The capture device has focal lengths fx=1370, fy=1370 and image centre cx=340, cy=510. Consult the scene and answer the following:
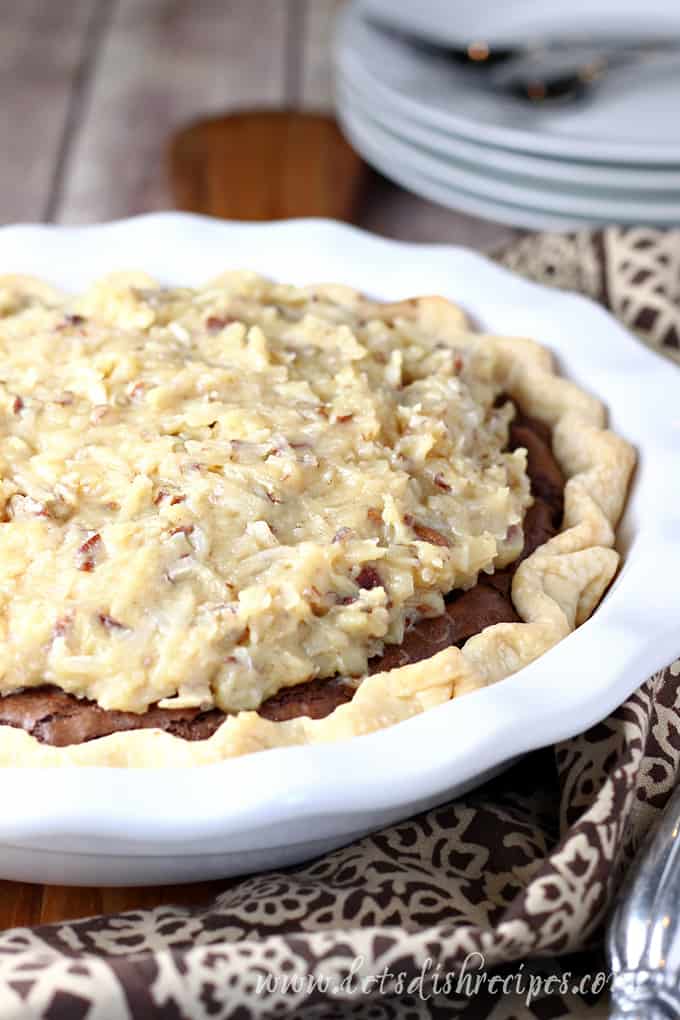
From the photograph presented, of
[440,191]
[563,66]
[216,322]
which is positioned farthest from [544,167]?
[216,322]

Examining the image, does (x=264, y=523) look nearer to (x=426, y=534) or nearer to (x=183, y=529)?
(x=183, y=529)

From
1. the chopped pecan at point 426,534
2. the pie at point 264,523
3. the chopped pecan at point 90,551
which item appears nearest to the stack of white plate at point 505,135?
the pie at point 264,523

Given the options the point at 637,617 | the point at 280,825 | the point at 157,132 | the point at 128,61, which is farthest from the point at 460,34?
the point at 280,825

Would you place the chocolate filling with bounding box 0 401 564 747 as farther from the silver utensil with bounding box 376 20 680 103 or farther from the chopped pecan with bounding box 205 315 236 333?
the silver utensil with bounding box 376 20 680 103

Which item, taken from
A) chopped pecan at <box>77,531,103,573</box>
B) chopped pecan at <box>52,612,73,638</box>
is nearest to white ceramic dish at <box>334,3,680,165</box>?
chopped pecan at <box>77,531,103,573</box>

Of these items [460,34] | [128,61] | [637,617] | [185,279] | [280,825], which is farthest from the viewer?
[128,61]

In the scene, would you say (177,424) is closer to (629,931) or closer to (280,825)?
(280,825)
